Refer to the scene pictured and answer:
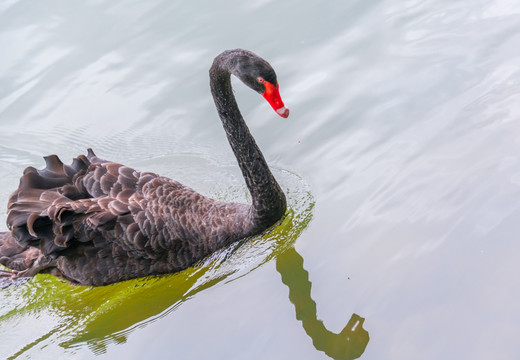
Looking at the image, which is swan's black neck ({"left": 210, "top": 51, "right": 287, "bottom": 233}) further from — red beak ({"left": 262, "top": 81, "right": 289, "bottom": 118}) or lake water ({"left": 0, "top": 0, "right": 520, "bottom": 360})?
red beak ({"left": 262, "top": 81, "right": 289, "bottom": 118})

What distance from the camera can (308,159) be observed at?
5043mm

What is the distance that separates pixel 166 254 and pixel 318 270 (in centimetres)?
99

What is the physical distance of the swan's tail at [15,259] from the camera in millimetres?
4688

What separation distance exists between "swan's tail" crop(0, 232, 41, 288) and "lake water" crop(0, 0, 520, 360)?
103 mm

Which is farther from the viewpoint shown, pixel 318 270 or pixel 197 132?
pixel 197 132

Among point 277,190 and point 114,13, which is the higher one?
point 114,13

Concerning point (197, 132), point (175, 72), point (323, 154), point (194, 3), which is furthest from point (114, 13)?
point (323, 154)

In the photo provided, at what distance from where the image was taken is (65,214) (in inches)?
169

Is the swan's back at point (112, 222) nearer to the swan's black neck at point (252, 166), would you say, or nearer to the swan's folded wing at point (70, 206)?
the swan's folded wing at point (70, 206)

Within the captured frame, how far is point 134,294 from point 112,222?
473 millimetres

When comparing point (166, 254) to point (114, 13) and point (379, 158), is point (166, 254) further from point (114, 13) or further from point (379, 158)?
point (114, 13)

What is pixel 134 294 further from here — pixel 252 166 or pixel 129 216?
pixel 252 166

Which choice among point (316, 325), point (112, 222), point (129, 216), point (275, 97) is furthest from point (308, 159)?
point (316, 325)

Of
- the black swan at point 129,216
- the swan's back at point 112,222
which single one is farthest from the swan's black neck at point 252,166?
the swan's back at point 112,222
